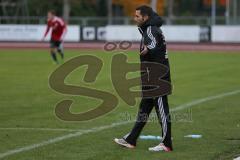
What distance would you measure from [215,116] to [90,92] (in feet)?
16.7

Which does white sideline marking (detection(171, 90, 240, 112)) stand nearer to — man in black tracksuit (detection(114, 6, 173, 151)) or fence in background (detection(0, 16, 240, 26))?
man in black tracksuit (detection(114, 6, 173, 151))

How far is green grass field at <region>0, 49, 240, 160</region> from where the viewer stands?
31.8 feet

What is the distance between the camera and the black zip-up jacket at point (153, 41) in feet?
31.7

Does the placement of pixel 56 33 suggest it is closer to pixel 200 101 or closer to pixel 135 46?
pixel 200 101

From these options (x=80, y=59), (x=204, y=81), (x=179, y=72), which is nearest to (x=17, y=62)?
(x=80, y=59)

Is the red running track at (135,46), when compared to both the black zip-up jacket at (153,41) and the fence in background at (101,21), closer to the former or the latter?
the fence in background at (101,21)

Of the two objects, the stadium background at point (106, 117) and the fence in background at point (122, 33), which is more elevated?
the stadium background at point (106, 117)

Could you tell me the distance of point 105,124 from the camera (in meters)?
12.6

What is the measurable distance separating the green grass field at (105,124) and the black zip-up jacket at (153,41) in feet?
4.24

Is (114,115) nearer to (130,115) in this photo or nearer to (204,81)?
(130,115)

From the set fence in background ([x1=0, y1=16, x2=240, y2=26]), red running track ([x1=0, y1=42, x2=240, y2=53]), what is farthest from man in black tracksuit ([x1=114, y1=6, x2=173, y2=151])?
fence in background ([x1=0, y1=16, x2=240, y2=26])

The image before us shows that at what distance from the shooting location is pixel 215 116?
1354cm

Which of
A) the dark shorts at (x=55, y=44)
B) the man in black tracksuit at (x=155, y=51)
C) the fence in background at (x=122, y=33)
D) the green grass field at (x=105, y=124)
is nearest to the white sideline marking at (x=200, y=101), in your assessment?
the green grass field at (x=105, y=124)

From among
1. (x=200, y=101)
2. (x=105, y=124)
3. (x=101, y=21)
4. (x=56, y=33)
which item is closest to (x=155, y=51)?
(x=105, y=124)
